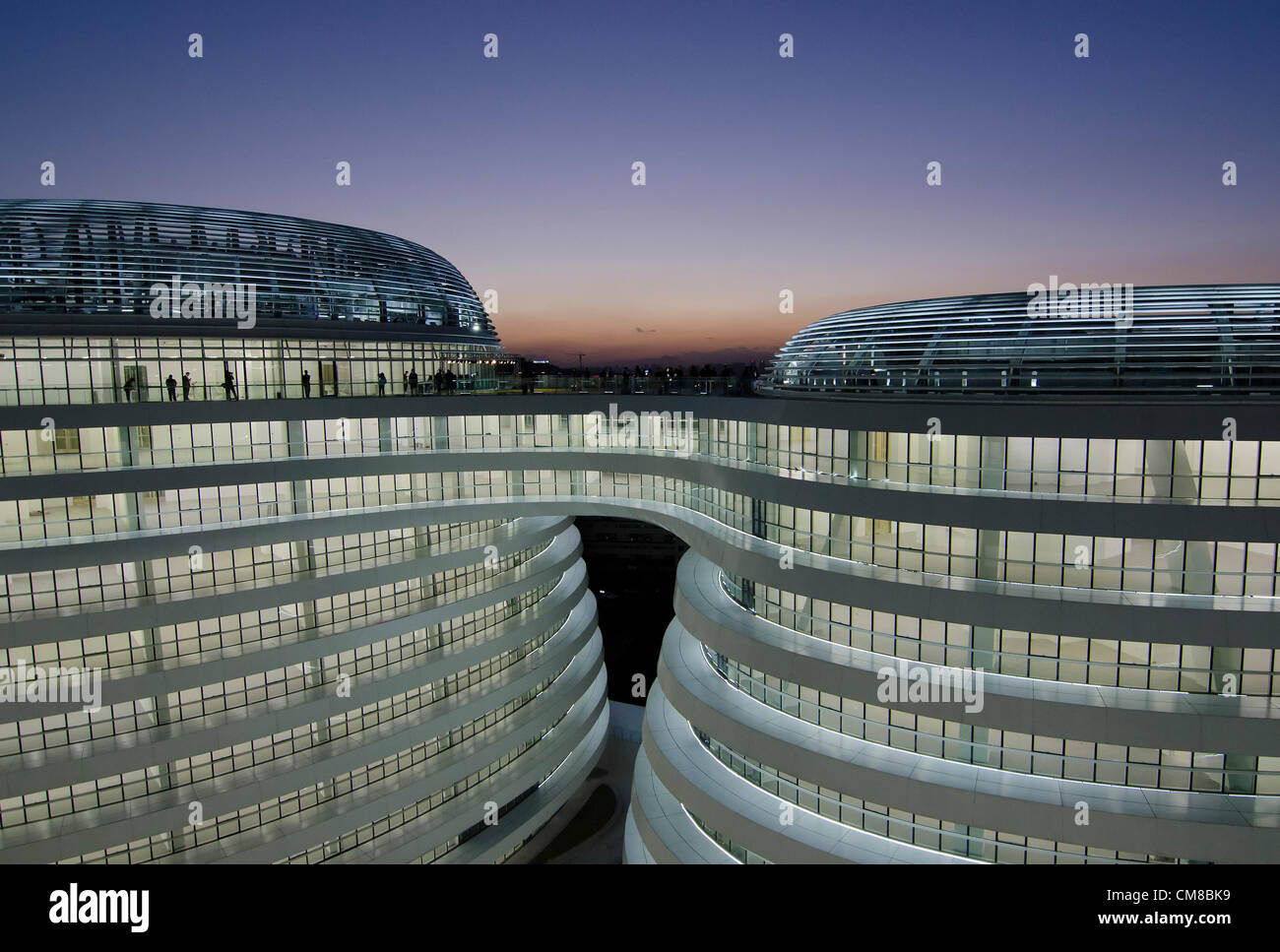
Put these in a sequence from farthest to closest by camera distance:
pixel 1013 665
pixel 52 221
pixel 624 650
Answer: pixel 624 650, pixel 52 221, pixel 1013 665

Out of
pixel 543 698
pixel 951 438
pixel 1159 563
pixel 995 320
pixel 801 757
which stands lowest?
pixel 543 698

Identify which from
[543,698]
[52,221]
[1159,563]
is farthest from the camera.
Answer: [543,698]

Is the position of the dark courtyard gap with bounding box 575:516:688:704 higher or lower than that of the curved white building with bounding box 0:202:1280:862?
lower

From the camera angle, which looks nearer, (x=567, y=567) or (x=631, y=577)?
(x=567, y=567)

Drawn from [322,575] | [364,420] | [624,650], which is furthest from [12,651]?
[624,650]

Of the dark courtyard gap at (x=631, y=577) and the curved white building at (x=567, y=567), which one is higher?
the curved white building at (x=567, y=567)

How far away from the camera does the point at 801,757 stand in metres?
20.6

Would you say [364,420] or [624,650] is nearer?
[364,420]

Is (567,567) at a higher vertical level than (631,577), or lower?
higher

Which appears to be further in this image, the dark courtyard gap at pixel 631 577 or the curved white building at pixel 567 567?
the dark courtyard gap at pixel 631 577

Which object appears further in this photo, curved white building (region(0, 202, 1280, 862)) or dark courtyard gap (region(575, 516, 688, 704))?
dark courtyard gap (region(575, 516, 688, 704))

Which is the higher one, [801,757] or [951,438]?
[951,438]
